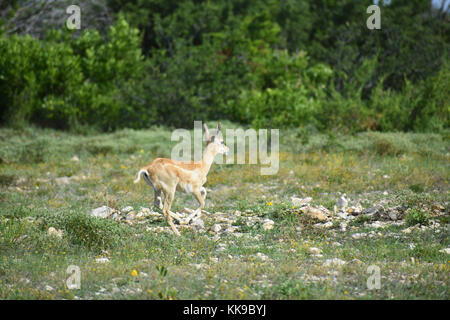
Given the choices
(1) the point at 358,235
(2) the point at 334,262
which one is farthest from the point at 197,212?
(2) the point at 334,262

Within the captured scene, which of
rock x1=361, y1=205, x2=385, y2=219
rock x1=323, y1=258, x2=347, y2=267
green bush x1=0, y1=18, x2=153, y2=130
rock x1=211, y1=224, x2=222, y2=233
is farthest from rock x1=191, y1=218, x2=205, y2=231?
green bush x1=0, y1=18, x2=153, y2=130

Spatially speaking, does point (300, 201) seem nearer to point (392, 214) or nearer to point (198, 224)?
point (392, 214)

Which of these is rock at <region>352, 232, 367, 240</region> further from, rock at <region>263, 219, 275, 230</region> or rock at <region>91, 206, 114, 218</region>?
rock at <region>91, 206, 114, 218</region>

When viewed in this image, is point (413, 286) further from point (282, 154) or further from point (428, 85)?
point (428, 85)

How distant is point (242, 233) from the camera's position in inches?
339

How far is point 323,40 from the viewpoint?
2766 cm

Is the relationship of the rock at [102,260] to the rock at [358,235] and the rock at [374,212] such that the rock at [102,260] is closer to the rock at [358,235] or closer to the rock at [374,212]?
the rock at [358,235]

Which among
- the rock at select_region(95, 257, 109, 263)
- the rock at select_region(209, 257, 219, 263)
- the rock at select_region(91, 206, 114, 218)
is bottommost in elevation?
the rock at select_region(91, 206, 114, 218)

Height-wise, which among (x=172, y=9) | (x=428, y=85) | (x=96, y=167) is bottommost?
(x=96, y=167)

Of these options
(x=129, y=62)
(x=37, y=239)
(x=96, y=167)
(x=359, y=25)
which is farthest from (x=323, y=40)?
(x=37, y=239)

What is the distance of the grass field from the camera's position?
Answer: 600 centimetres

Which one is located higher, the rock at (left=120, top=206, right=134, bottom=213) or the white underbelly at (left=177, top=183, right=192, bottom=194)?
the white underbelly at (left=177, top=183, right=192, bottom=194)

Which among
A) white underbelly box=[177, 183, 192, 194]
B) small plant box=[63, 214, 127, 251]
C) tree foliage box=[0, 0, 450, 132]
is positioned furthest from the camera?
tree foliage box=[0, 0, 450, 132]
